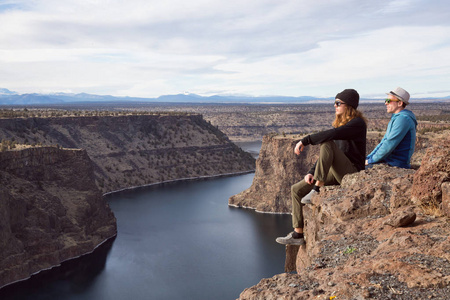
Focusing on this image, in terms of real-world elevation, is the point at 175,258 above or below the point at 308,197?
below

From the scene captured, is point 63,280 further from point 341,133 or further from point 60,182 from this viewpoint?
point 341,133

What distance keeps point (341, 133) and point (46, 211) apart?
42.6 metres

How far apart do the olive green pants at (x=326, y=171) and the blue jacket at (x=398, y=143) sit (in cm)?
72

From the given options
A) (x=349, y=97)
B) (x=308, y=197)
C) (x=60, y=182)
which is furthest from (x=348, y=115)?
(x=60, y=182)

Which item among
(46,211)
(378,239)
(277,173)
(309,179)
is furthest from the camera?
(277,173)

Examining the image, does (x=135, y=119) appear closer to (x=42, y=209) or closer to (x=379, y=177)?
(x=42, y=209)

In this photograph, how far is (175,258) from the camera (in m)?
46.2

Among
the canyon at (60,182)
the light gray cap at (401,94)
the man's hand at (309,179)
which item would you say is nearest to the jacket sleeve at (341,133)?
the man's hand at (309,179)

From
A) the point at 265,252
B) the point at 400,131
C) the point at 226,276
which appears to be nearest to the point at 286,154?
the point at 265,252

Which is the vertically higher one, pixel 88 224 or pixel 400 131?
pixel 400 131

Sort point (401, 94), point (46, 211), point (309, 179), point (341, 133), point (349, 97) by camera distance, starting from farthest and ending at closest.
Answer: point (46, 211), point (401, 94), point (349, 97), point (309, 179), point (341, 133)

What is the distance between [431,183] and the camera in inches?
266

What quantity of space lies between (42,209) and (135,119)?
62421mm

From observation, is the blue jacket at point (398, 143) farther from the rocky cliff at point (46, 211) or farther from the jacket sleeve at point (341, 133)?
the rocky cliff at point (46, 211)
